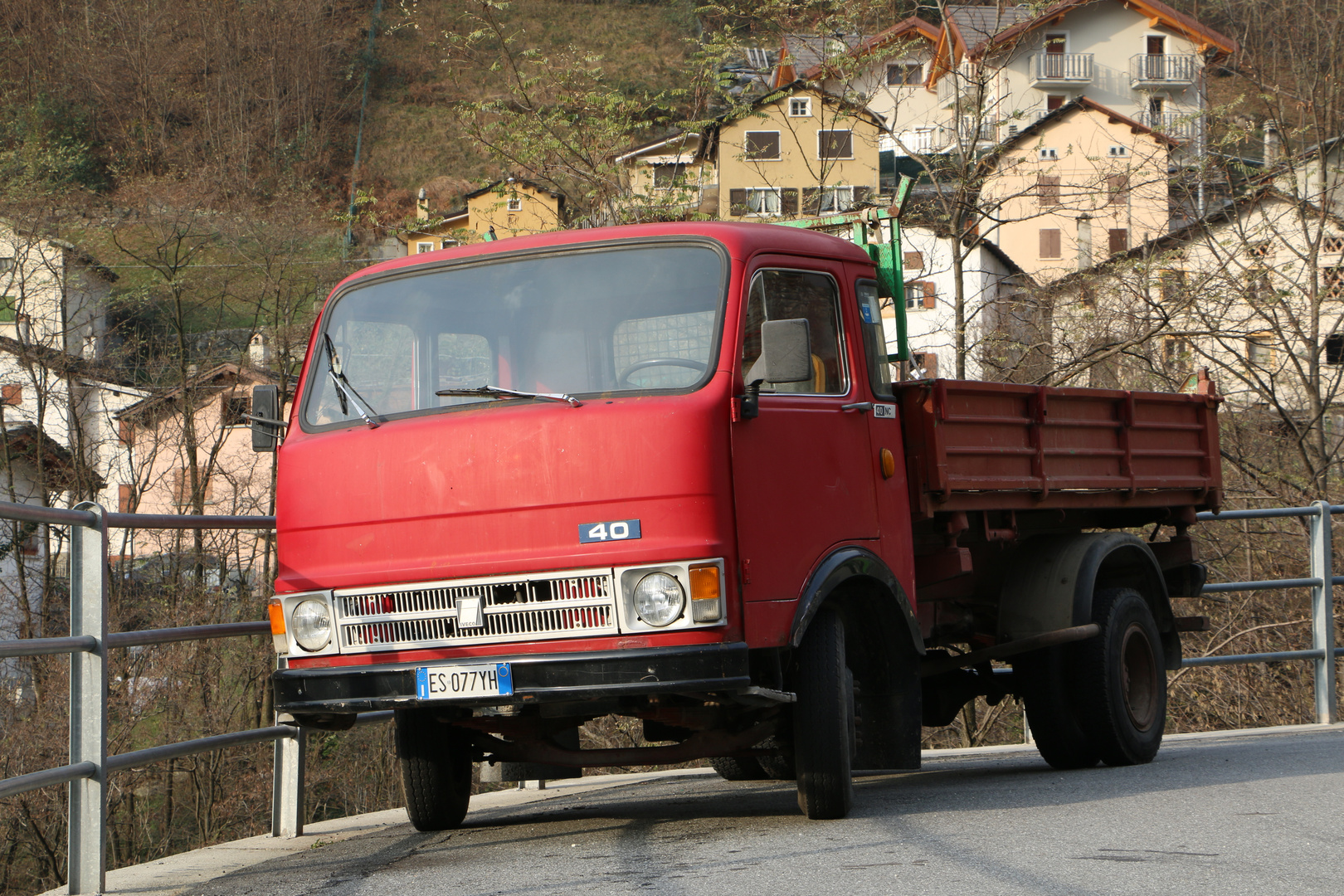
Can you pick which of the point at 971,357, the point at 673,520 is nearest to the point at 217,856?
the point at 673,520

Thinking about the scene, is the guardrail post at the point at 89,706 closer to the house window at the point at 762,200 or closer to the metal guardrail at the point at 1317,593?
the metal guardrail at the point at 1317,593

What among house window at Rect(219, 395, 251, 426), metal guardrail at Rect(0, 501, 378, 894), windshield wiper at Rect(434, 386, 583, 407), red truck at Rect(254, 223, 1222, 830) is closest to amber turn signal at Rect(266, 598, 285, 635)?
red truck at Rect(254, 223, 1222, 830)

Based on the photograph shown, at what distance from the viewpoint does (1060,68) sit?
74.8m

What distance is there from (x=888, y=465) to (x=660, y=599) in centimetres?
166

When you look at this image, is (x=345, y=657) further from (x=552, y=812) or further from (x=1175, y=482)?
(x=1175, y=482)

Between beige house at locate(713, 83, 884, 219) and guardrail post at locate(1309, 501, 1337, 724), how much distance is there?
7.48 metres

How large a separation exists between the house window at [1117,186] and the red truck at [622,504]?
9736 mm

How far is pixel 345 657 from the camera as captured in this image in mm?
5660

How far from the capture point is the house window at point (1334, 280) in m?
17.2

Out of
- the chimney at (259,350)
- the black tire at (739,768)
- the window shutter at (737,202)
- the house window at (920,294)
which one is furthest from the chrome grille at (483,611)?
the chimney at (259,350)

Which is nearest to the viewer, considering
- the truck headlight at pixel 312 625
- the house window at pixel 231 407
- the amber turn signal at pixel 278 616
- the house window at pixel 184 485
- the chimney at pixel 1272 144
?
the truck headlight at pixel 312 625

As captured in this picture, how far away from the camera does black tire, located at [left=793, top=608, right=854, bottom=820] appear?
225 inches

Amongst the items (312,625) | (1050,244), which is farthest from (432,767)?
(1050,244)

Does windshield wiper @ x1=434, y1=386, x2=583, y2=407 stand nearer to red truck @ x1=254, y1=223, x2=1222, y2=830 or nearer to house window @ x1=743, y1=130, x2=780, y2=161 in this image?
red truck @ x1=254, y1=223, x2=1222, y2=830
